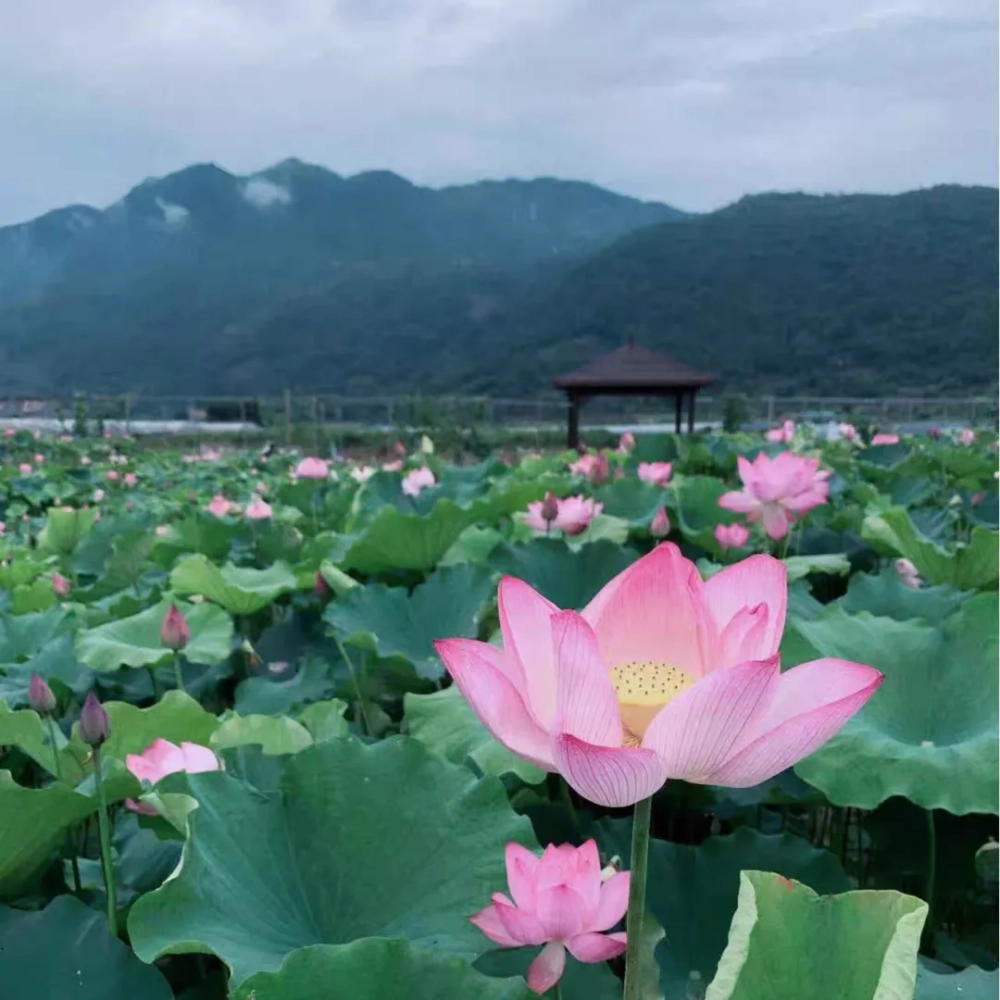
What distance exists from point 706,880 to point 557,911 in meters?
0.28

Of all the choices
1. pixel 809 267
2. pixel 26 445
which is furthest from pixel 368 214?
pixel 26 445

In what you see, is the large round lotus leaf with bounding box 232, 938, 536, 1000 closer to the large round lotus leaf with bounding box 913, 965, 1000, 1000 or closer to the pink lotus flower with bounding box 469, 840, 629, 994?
the pink lotus flower with bounding box 469, 840, 629, 994

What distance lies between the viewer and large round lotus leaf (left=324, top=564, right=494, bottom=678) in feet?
3.59

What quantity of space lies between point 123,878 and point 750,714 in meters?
0.47

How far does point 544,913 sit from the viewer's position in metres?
0.42

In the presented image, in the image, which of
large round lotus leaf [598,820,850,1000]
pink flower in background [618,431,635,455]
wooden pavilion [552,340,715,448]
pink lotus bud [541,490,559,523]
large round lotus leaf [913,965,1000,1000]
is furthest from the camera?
wooden pavilion [552,340,715,448]

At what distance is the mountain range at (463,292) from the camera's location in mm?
33875

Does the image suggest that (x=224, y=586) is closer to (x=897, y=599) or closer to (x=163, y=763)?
(x=163, y=763)

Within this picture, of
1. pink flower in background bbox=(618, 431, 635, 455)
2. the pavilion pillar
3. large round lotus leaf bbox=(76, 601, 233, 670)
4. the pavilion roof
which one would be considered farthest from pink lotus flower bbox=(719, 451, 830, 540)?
the pavilion roof

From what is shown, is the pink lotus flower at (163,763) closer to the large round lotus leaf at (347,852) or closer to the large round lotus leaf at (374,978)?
the large round lotus leaf at (347,852)

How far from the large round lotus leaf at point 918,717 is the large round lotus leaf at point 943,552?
0.95ft

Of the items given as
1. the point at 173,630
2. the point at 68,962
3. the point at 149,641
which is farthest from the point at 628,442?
the point at 68,962

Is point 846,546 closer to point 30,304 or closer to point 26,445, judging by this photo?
point 26,445

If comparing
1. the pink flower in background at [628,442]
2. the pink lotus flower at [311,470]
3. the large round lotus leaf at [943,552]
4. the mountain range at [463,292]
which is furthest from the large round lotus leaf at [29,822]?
the mountain range at [463,292]
